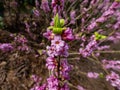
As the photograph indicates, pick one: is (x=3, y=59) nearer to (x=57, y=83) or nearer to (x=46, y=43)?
(x=46, y=43)

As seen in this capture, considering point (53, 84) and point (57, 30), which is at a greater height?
point (57, 30)

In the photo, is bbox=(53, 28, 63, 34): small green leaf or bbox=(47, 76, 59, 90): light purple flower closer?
bbox=(53, 28, 63, 34): small green leaf

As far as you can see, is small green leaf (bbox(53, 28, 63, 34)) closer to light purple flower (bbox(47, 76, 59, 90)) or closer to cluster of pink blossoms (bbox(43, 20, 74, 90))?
cluster of pink blossoms (bbox(43, 20, 74, 90))

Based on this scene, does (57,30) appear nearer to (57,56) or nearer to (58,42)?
(58,42)

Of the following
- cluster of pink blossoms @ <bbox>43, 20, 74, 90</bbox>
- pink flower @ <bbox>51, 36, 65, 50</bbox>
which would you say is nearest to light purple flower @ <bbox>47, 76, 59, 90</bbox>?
cluster of pink blossoms @ <bbox>43, 20, 74, 90</bbox>

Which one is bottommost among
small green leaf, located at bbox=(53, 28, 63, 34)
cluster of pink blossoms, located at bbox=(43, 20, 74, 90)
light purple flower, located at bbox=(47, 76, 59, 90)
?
light purple flower, located at bbox=(47, 76, 59, 90)

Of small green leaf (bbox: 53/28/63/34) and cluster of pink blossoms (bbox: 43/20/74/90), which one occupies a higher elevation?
small green leaf (bbox: 53/28/63/34)

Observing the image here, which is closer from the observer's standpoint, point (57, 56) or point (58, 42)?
point (58, 42)

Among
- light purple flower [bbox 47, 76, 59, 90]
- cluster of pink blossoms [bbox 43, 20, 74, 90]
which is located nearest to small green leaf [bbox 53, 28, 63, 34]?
cluster of pink blossoms [bbox 43, 20, 74, 90]

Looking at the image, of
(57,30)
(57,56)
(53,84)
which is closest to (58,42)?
(57,30)
